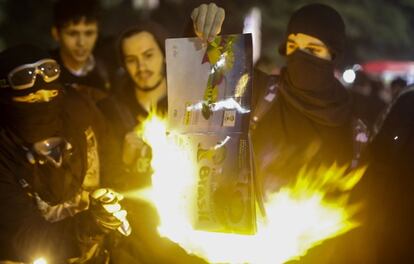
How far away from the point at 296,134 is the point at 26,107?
64.7 inches

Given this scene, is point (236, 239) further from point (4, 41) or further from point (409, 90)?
point (4, 41)

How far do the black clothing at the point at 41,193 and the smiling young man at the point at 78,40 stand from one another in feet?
5.44

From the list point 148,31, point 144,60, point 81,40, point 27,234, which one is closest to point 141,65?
point 144,60

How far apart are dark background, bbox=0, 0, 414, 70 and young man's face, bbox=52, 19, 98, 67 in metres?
11.4

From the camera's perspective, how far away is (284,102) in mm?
4062

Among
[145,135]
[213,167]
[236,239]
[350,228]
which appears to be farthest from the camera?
[145,135]

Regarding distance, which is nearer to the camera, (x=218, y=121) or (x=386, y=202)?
(x=218, y=121)

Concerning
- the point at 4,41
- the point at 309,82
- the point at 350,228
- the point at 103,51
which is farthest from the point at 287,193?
the point at 4,41

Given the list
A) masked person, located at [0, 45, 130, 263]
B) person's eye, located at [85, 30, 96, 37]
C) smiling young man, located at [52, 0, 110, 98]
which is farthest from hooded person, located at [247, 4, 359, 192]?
person's eye, located at [85, 30, 96, 37]

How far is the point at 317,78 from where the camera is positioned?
13.3 feet

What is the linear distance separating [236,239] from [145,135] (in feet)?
4.62

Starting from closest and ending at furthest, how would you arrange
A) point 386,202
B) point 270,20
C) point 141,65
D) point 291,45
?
point 386,202
point 291,45
point 141,65
point 270,20

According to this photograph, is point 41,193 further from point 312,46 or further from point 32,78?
point 312,46

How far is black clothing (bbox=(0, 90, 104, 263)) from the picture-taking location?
11.8ft
